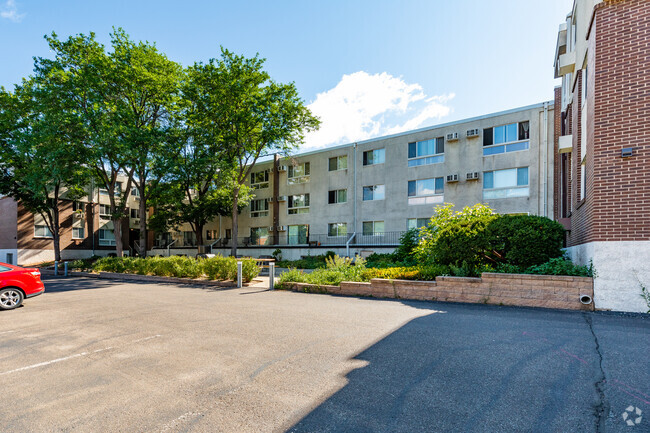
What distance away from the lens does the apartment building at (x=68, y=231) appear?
101ft

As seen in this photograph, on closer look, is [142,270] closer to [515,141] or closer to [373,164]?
[373,164]

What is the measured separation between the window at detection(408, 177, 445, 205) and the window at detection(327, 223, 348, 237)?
19.2 ft

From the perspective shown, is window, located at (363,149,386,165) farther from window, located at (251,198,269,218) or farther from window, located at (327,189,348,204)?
window, located at (251,198,269,218)

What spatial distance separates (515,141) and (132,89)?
2450 centimetres

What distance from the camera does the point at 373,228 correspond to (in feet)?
86.0

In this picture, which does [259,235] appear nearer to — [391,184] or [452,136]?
[391,184]

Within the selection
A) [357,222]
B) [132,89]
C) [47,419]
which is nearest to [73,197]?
[132,89]

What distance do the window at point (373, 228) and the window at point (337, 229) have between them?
1.76 m

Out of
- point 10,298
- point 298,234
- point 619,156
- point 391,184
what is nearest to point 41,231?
point 298,234

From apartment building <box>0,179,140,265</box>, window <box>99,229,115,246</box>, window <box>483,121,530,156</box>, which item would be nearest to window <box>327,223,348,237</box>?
window <box>483,121,530,156</box>

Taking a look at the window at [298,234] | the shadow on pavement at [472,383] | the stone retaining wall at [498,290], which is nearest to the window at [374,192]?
the window at [298,234]

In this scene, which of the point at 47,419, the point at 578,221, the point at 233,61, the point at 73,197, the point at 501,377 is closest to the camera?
the point at 47,419

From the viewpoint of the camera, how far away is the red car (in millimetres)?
9547

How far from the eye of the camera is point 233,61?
25.0 m
